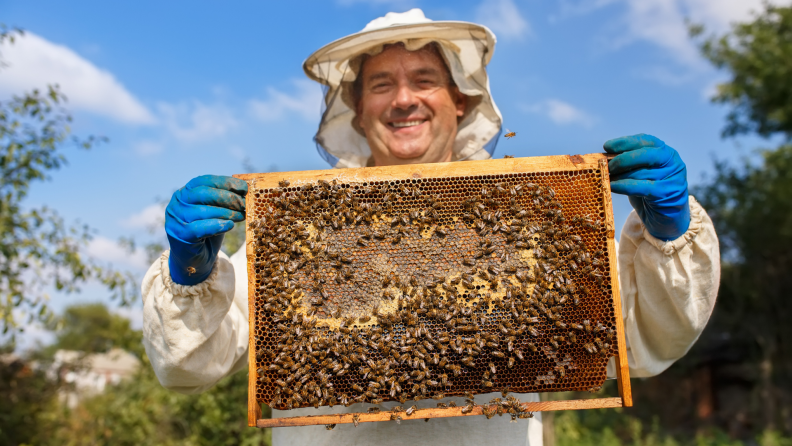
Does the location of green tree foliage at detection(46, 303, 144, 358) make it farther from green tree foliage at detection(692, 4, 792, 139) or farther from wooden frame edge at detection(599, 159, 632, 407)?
green tree foliage at detection(692, 4, 792, 139)

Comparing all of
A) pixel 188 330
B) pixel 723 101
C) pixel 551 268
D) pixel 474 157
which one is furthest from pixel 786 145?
pixel 188 330

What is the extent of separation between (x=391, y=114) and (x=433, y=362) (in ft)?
7.12

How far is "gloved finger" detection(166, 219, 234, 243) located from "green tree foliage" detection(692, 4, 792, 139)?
73.5 feet

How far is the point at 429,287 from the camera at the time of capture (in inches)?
127

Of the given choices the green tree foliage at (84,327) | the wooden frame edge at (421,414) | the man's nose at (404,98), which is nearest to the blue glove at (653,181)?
the wooden frame edge at (421,414)

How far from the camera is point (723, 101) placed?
23.6 m

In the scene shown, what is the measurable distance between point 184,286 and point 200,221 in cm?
43

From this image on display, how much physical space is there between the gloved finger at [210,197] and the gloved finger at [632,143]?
7.63ft

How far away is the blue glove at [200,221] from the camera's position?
3215 mm

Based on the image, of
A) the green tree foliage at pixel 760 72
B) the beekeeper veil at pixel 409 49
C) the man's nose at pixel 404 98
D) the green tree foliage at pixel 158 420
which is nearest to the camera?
the man's nose at pixel 404 98

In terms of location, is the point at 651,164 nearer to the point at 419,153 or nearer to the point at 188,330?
the point at 419,153

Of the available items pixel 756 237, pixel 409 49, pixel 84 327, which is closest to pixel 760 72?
pixel 756 237

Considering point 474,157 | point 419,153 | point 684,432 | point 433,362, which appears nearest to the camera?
point 433,362

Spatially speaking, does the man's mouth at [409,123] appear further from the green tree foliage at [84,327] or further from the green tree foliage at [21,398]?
the green tree foliage at [84,327]
